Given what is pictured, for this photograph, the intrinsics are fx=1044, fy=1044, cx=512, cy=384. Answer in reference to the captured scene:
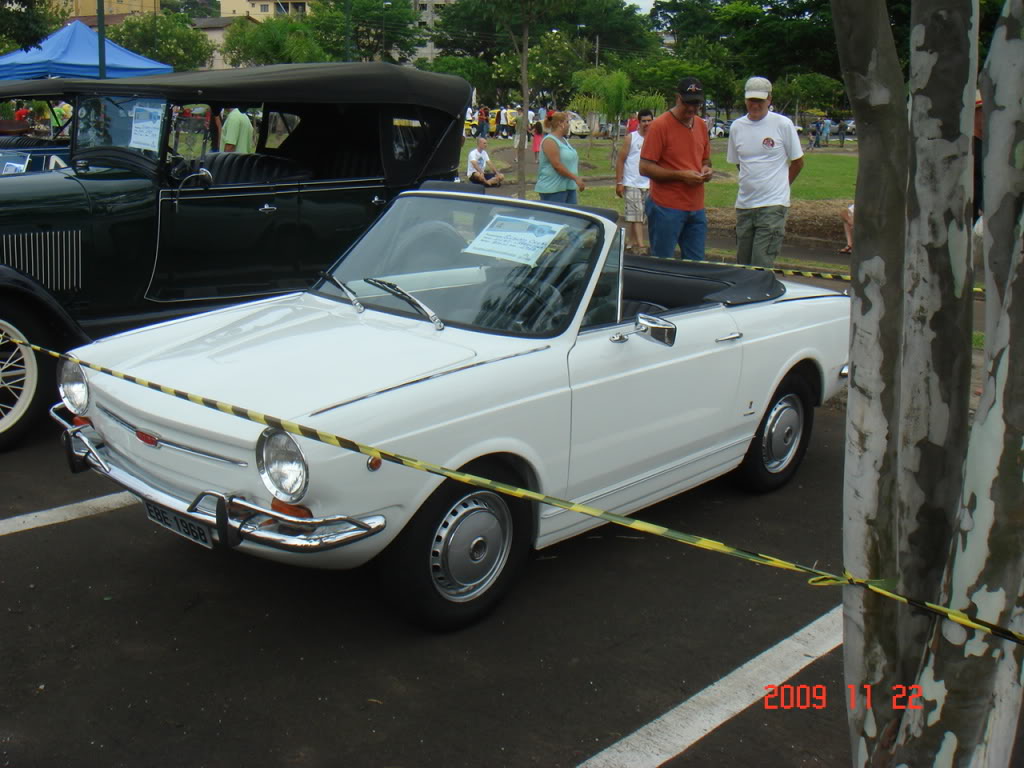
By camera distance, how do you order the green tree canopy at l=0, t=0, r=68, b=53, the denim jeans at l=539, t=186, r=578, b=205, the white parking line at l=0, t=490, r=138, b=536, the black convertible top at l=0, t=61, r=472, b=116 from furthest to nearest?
the green tree canopy at l=0, t=0, r=68, b=53, the denim jeans at l=539, t=186, r=578, b=205, the black convertible top at l=0, t=61, r=472, b=116, the white parking line at l=0, t=490, r=138, b=536

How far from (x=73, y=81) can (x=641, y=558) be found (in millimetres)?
5420

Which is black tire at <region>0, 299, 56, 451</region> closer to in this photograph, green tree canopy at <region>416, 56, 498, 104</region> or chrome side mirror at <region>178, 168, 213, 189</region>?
chrome side mirror at <region>178, 168, 213, 189</region>

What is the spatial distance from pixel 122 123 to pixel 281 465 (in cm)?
467

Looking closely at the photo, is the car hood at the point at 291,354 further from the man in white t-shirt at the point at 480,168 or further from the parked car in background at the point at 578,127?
the parked car in background at the point at 578,127

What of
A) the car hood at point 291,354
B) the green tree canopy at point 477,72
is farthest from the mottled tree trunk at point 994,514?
the green tree canopy at point 477,72

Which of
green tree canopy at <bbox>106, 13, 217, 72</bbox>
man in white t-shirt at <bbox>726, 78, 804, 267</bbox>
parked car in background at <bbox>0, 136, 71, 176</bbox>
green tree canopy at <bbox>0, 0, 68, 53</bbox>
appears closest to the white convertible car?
man in white t-shirt at <bbox>726, 78, 804, 267</bbox>

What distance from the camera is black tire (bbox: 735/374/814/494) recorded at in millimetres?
5469

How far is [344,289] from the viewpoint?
487 cm

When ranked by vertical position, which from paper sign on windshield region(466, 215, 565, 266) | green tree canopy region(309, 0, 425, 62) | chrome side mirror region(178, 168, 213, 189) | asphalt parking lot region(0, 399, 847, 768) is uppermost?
green tree canopy region(309, 0, 425, 62)

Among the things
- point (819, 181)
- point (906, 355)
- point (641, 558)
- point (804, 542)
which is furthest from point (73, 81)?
point (819, 181)

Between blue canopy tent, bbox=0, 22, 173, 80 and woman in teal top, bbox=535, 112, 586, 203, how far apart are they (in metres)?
12.2

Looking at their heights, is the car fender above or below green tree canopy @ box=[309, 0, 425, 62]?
below

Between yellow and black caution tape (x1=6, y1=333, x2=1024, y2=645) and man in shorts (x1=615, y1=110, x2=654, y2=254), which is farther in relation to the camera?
man in shorts (x1=615, y1=110, x2=654, y2=254)

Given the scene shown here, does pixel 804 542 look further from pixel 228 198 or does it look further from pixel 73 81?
pixel 73 81
